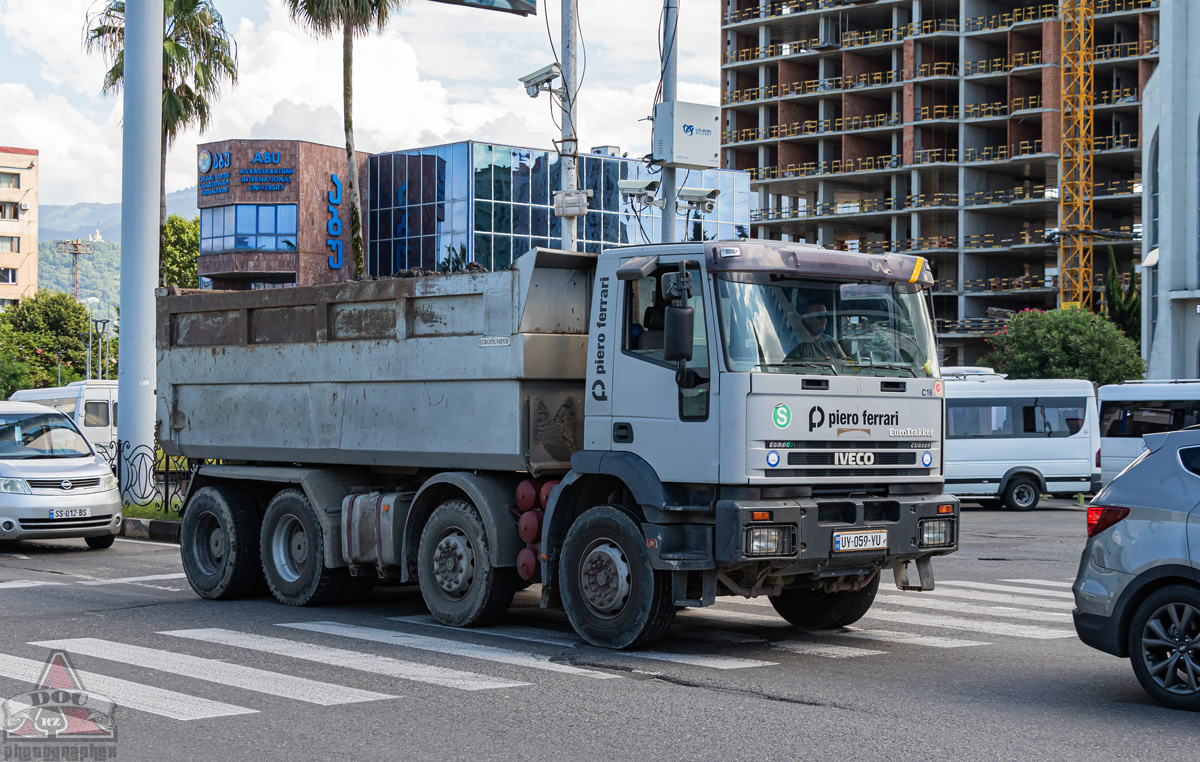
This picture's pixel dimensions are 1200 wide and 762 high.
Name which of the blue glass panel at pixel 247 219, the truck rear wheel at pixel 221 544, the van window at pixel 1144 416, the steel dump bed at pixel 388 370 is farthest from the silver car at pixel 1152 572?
the blue glass panel at pixel 247 219

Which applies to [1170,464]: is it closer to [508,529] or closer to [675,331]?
[675,331]

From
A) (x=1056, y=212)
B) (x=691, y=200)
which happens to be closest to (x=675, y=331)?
(x=691, y=200)

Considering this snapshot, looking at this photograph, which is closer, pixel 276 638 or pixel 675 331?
pixel 675 331

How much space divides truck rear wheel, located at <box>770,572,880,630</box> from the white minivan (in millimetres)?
19648

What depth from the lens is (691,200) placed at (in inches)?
746

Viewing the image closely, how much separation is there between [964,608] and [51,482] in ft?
37.2

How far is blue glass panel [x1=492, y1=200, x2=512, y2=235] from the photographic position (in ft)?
208

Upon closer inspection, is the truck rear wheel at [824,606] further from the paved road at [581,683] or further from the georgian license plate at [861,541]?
the georgian license plate at [861,541]

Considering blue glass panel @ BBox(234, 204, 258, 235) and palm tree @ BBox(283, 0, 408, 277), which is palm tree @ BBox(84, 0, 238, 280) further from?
blue glass panel @ BBox(234, 204, 258, 235)

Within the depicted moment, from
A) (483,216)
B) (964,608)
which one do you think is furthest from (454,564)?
(483,216)

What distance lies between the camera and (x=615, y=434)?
9781 mm

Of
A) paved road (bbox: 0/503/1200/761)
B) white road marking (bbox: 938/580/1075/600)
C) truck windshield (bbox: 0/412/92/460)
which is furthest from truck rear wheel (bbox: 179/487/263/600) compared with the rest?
white road marking (bbox: 938/580/1075/600)

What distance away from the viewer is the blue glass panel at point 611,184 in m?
66.4

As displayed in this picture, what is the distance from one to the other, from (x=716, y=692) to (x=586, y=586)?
1.83 m
